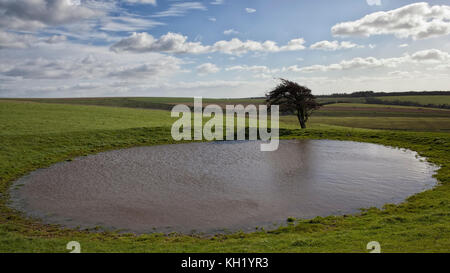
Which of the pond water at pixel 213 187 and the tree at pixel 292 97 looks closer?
the pond water at pixel 213 187

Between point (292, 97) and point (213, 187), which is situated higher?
point (292, 97)

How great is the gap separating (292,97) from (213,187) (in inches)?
1202

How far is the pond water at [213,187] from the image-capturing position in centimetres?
1337

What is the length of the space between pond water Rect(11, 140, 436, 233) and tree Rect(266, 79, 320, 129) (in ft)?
57.7

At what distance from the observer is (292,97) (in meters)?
44.9

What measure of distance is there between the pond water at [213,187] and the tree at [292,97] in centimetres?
1760

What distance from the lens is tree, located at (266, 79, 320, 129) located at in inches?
1751

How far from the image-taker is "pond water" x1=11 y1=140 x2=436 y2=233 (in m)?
13.4

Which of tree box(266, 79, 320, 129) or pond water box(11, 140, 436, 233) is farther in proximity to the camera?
tree box(266, 79, 320, 129)

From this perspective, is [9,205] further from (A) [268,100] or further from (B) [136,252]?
(A) [268,100]

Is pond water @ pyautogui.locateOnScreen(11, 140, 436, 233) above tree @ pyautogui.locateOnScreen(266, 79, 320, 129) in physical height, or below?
below

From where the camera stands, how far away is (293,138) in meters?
38.2

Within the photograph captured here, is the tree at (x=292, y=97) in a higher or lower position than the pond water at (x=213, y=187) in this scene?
higher
